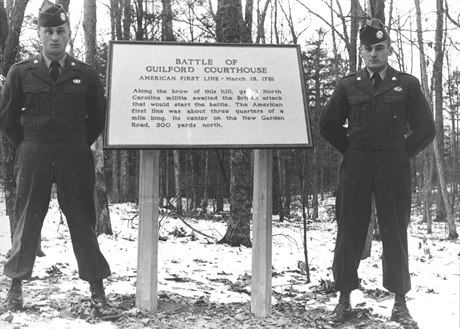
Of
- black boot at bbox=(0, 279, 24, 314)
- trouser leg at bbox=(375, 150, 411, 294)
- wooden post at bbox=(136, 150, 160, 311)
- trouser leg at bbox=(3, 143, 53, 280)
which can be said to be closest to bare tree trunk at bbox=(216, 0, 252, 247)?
wooden post at bbox=(136, 150, 160, 311)

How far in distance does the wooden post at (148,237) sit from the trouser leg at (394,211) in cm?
199

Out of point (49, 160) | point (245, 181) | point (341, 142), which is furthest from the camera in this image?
point (245, 181)

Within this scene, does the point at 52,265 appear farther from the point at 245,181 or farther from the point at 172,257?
the point at 245,181

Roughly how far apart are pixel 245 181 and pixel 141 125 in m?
3.99

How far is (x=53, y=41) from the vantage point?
12.8 feet

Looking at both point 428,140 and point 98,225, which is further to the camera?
point 98,225

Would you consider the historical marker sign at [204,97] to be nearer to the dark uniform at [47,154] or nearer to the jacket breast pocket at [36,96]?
the dark uniform at [47,154]

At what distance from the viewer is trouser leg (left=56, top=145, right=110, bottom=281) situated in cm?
384

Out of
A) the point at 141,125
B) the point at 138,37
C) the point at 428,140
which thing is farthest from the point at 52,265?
the point at 138,37

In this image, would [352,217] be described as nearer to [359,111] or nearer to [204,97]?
[359,111]

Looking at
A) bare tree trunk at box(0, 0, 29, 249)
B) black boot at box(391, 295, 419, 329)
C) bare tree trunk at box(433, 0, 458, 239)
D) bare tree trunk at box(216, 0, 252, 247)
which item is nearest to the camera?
black boot at box(391, 295, 419, 329)

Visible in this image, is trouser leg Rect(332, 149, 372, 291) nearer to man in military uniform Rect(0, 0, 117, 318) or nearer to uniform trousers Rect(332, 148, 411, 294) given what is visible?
uniform trousers Rect(332, 148, 411, 294)

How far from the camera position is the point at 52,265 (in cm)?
560

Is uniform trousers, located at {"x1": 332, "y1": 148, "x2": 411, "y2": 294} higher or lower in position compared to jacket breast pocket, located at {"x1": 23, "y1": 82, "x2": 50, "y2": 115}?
lower
